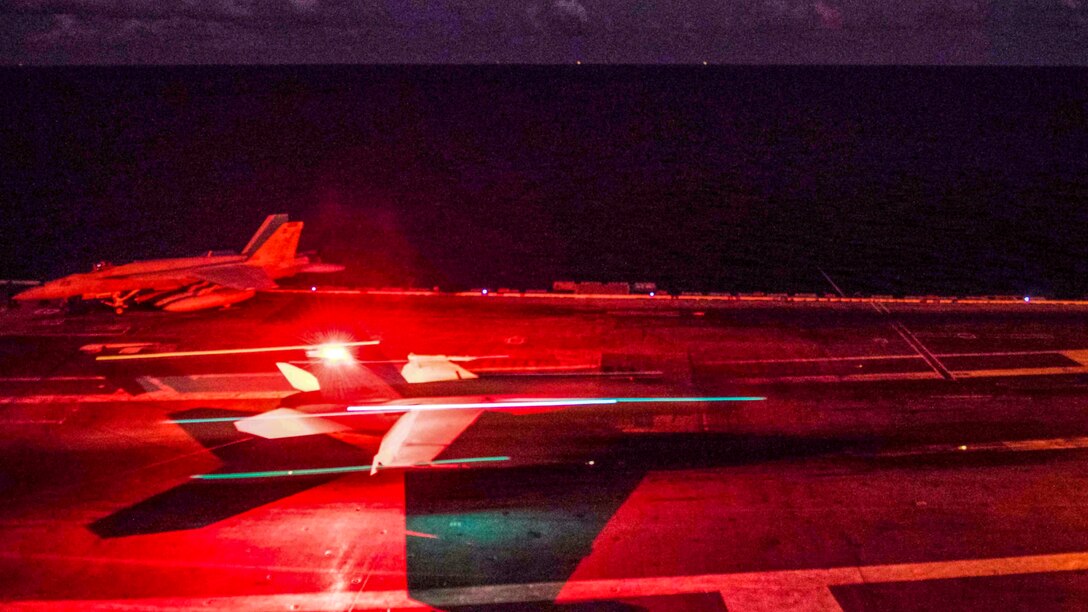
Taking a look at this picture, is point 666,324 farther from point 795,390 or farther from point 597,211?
point 597,211

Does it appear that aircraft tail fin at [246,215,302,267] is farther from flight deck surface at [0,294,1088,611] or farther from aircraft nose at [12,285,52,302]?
flight deck surface at [0,294,1088,611]

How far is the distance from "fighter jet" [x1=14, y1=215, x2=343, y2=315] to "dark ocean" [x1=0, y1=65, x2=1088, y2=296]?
18477 millimetres

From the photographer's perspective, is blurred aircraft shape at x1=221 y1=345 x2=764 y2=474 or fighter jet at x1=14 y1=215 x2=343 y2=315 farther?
fighter jet at x1=14 y1=215 x2=343 y2=315

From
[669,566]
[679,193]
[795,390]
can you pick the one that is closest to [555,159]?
[679,193]

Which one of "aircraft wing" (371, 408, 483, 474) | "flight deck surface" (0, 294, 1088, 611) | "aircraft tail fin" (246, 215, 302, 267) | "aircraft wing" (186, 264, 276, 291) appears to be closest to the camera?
"flight deck surface" (0, 294, 1088, 611)

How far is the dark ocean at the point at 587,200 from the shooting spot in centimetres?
5728

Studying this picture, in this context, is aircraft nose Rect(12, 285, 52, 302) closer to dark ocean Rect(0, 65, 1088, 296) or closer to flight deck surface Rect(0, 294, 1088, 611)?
flight deck surface Rect(0, 294, 1088, 611)

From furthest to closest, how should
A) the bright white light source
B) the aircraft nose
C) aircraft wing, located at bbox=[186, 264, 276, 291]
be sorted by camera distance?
1. aircraft wing, located at bbox=[186, 264, 276, 291]
2. the aircraft nose
3. the bright white light source

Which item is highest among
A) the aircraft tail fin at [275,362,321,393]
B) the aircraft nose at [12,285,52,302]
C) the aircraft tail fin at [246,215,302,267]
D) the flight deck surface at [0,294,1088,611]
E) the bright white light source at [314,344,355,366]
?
the aircraft tail fin at [246,215,302,267]

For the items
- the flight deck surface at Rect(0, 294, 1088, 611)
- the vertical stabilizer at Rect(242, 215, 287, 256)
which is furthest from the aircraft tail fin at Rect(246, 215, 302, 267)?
the flight deck surface at Rect(0, 294, 1088, 611)

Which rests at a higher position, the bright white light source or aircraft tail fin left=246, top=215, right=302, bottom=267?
aircraft tail fin left=246, top=215, right=302, bottom=267

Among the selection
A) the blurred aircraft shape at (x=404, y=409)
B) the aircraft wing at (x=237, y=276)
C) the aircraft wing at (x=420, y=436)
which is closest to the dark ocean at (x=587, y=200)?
the aircraft wing at (x=237, y=276)

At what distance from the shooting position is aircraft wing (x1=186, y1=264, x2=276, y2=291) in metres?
35.1

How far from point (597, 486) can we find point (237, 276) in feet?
80.1
